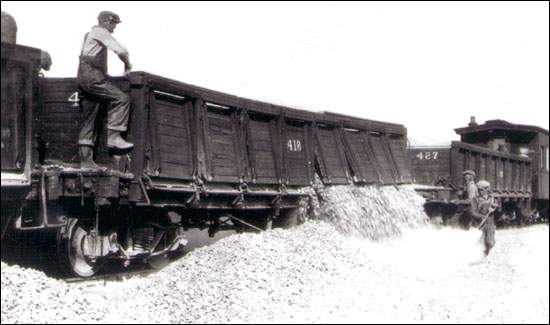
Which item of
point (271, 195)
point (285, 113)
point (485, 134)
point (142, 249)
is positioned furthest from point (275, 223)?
point (485, 134)

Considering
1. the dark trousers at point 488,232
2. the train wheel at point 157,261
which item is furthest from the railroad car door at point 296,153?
the dark trousers at point 488,232

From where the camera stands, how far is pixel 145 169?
329 inches

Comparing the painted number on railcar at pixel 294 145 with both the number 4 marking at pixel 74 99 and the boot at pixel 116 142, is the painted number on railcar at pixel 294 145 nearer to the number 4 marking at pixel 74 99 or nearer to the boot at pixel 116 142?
the boot at pixel 116 142

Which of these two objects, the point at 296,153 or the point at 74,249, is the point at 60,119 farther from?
the point at 296,153

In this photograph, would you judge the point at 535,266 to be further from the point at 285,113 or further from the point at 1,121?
the point at 1,121

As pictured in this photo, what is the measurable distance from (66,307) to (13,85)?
2.22 meters

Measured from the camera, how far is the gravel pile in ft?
20.8

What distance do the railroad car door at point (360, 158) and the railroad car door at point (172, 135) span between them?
4.76 m

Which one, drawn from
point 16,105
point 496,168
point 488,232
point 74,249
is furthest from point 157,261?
point 496,168

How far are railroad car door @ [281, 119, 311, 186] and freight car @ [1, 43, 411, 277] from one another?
34 millimetres

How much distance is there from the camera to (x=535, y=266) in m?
12.6

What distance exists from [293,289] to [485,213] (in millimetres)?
7911

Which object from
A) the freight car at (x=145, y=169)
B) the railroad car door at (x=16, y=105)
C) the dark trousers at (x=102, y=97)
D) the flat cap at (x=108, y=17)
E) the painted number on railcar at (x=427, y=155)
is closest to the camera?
the railroad car door at (x=16, y=105)

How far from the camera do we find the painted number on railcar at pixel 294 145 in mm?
11625
